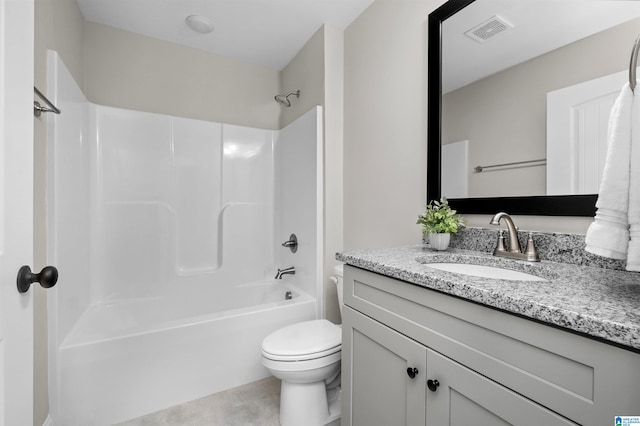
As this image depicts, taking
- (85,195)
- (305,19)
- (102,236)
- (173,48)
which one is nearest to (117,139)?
(85,195)

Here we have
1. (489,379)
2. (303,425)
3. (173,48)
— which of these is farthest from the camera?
(173,48)

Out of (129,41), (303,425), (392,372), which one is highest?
(129,41)

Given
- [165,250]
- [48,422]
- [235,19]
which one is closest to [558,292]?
[48,422]

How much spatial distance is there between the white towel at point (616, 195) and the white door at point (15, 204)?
128 centimetres

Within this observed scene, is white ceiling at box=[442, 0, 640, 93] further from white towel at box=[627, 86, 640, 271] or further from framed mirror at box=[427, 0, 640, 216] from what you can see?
white towel at box=[627, 86, 640, 271]

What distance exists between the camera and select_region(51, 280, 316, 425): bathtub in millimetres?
1447

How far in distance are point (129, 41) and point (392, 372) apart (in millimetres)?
2860

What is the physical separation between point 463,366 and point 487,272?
477 mm

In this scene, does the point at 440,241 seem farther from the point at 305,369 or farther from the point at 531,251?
the point at 305,369

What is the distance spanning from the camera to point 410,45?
1569 millimetres

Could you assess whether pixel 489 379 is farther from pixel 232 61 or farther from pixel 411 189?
pixel 232 61

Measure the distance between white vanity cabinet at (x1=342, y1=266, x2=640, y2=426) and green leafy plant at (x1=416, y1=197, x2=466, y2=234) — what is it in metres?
0.41

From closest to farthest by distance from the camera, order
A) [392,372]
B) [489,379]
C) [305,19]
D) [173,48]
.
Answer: [489,379]
[392,372]
[305,19]
[173,48]

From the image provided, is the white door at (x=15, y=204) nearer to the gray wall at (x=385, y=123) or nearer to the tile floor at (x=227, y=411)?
the tile floor at (x=227, y=411)
